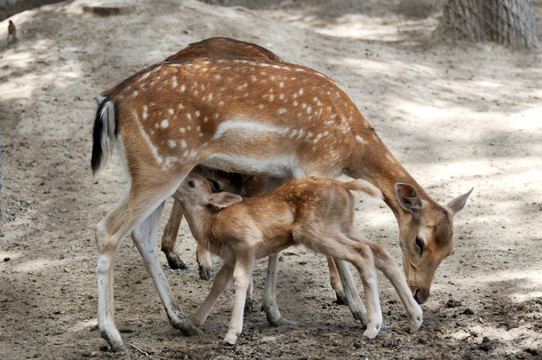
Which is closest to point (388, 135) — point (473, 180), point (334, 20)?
point (473, 180)

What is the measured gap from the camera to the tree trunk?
11.4 m

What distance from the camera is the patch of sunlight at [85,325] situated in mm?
5707

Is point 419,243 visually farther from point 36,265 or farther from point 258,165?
point 36,265

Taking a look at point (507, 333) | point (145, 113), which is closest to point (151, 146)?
point (145, 113)

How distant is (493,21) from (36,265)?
7643mm

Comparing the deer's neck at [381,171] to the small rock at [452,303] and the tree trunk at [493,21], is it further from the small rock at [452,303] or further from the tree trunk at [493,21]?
the tree trunk at [493,21]

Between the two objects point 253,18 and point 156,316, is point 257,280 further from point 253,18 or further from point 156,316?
point 253,18

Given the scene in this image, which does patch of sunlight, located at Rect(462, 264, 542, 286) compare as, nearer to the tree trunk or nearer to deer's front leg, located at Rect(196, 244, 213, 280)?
deer's front leg, located at Rect(196, 244, 213, 280)

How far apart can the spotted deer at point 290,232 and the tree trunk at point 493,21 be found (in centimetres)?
686

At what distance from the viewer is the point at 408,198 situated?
5758 millimetres

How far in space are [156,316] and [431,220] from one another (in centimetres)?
216

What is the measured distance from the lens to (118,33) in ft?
33.9

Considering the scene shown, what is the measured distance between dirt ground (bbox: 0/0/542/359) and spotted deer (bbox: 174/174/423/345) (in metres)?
0.28

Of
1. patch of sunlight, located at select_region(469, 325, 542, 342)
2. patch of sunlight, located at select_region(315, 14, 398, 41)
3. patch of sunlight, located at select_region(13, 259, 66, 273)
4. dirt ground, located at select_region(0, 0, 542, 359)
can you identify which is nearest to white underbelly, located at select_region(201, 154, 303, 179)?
dirt ground, located at select_region(0, 0, 542, 359)
